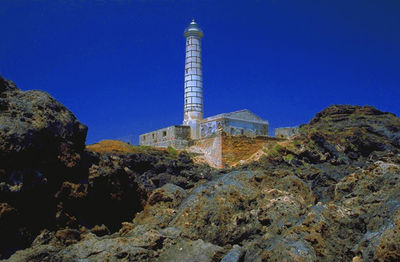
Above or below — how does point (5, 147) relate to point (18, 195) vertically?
above

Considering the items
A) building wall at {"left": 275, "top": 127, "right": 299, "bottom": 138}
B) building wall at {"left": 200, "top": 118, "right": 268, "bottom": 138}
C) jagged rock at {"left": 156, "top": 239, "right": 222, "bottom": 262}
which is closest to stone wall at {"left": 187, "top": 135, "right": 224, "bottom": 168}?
building wall at {"left": 200, "top": 118, "right": 268, "bottom": 138}

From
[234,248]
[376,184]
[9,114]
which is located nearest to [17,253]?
[9,114]

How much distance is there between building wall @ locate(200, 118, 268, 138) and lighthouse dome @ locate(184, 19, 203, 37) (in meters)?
10.6

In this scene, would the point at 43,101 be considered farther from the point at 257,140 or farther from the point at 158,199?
the point at 257,140

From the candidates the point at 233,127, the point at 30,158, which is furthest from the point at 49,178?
the point at 233,127

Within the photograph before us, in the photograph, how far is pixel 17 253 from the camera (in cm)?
606

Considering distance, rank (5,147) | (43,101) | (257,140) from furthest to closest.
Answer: (257,140)
(43,101)
(5,147)

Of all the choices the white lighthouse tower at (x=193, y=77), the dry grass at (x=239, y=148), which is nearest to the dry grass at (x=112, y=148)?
the dry grass at (x=239, y=148)

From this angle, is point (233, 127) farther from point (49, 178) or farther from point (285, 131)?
point (49, 178)

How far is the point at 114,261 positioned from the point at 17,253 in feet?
4.76

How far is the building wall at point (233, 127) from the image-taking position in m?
35.5

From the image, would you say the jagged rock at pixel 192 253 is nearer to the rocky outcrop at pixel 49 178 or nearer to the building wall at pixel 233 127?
the rocky outcrop at pixel 49 178

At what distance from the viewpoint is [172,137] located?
3650cm

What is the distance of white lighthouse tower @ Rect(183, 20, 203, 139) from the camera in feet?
136
